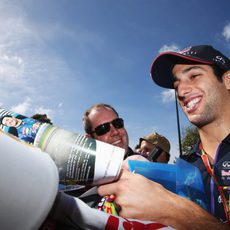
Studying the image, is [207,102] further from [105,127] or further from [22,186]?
[22,186]

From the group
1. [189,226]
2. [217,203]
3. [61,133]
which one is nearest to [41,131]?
[61,133]

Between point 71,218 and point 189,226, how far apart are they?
1.53 ft

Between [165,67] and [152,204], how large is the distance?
6.83 ft

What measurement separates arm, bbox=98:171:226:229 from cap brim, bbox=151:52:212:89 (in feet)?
5.80

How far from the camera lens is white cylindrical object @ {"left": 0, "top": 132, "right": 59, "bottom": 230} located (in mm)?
484

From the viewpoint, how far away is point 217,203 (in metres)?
1.84

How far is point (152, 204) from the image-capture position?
910 millimetres

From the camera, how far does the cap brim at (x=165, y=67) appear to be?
251 centimetres

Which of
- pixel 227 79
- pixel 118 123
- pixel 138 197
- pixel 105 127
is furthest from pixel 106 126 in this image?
pixel 138 197

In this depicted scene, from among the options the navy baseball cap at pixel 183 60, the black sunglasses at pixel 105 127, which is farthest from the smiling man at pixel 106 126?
the navy baseball cap at pixel 183 60

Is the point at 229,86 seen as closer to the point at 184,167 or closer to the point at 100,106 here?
the point at 184,167

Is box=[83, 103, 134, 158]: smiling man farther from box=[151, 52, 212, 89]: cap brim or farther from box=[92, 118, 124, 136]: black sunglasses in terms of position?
box=[151, 52, 212, 89]: cap brim

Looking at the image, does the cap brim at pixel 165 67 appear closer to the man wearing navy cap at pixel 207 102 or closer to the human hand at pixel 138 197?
the man wearing navy cap at pixel 207 102

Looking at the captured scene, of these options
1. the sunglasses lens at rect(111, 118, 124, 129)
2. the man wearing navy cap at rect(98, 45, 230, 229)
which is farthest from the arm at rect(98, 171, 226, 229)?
the sunglasses lens at rect(111, 118, 124, 129)
